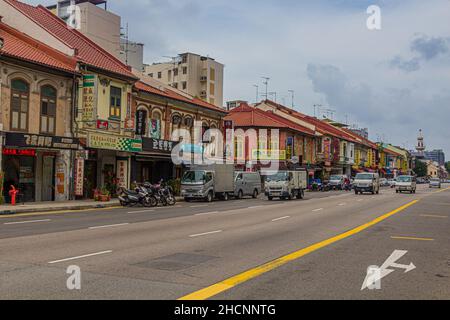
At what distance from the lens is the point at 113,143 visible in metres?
30.8

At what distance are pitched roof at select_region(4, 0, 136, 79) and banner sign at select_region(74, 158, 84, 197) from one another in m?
5.92

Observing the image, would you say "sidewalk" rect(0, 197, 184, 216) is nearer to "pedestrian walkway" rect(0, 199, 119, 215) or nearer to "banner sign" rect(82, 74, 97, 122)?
"pedestrian walkway" rect(0, 199, 119, 215)

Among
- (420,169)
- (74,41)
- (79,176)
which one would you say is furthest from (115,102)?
(420,169)

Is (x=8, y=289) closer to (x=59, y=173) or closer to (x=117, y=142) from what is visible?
(x=59, y=173)

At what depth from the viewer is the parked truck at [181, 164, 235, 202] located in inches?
1289

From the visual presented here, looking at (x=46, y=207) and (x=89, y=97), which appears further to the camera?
(x=89, y=97)

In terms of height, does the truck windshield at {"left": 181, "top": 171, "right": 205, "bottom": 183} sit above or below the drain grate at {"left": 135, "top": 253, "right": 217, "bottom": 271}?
above

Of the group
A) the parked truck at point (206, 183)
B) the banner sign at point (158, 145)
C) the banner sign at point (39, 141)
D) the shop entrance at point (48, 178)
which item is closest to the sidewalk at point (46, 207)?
the shop entrance at point (48, 178)

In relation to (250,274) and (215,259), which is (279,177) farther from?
(250,274)

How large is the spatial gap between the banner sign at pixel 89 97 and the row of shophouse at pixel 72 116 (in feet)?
0.19

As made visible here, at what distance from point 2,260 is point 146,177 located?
28.5 m

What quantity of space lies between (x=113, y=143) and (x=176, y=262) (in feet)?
73.4

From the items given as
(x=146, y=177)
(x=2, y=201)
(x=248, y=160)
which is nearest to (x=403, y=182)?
(x=248, y=160)

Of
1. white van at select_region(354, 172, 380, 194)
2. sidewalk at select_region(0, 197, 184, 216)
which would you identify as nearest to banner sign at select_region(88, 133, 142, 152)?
sidewalk at select_region(0, 197, 184, 216)
